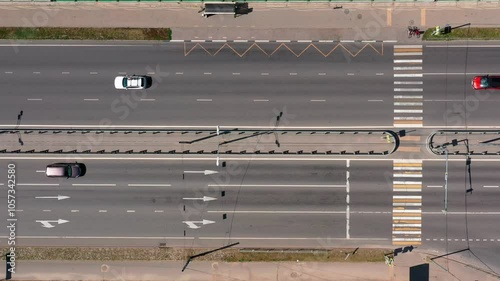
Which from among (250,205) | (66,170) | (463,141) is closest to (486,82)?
(463,141)

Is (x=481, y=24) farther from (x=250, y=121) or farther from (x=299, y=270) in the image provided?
(x=299, y=270)

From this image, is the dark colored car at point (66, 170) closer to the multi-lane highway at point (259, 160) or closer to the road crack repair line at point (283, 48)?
the multi-lane highway at point (259, 160)

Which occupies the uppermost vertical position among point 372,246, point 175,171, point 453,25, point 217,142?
point 453,25

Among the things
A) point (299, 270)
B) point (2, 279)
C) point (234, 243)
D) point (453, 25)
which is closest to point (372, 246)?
point (299, 270)

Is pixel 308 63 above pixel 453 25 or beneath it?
beneath

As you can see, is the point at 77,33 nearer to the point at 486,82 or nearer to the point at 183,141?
the point at 183,141
